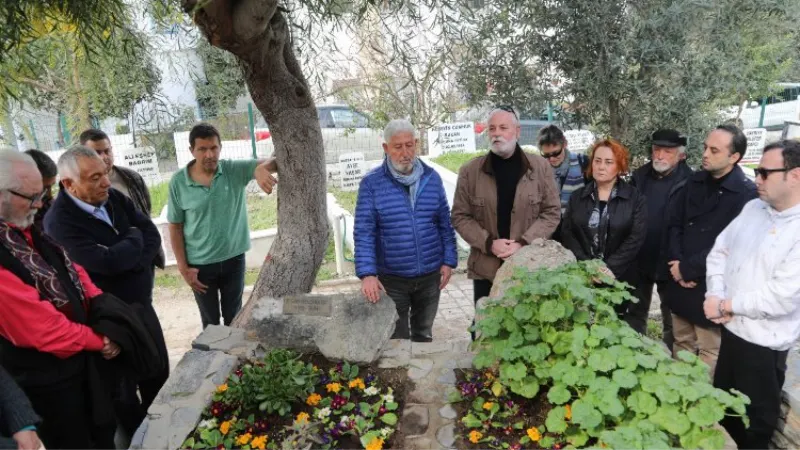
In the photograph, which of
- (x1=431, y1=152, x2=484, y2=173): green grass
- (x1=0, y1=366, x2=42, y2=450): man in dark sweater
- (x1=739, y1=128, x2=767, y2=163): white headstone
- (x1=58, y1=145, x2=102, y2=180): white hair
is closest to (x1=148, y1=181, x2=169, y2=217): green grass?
(x1=431, y1=152, x2=484, y2=173): green grass

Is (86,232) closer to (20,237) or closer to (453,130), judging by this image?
(20,237)

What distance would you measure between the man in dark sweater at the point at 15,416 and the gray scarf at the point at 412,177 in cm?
236

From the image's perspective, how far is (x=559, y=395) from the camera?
2.29m

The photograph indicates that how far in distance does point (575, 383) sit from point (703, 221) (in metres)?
1.82

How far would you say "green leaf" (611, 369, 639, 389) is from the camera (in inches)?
83.9

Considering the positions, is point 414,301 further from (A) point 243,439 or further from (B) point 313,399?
(A) point 243,439

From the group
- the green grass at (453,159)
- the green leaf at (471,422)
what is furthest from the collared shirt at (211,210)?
the green grass at (453,159)

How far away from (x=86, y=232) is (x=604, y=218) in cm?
338

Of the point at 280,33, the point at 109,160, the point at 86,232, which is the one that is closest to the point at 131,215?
the point at 86,232

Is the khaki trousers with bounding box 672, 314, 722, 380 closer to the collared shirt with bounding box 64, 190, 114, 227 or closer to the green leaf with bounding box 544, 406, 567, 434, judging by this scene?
the green leaf with bounding box 544, 406, 567, 434

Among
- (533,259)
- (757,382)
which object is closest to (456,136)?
(533,259)

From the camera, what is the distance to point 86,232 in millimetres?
3139

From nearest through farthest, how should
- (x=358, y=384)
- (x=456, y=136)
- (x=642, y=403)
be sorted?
(x=642, y=403) < (x=358, y=384) < (x=456, y=136)

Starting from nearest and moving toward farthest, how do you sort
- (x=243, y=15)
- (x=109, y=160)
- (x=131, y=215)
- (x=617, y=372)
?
(x=617, y=372) → (x=243, y=15) → (x=131, y=215) → (x=109, y=160)
